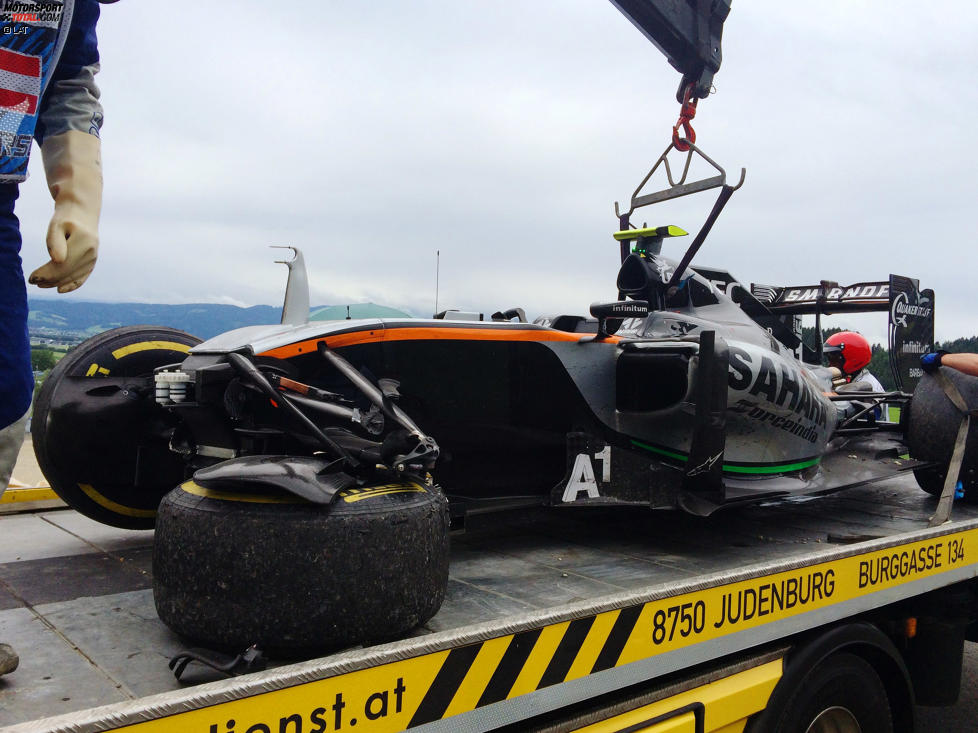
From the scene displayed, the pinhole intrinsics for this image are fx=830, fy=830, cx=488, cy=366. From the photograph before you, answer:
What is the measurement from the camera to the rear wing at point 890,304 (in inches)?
275

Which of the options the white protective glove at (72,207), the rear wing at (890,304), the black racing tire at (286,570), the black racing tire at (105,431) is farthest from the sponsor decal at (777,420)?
the white protective glove at (72,207)

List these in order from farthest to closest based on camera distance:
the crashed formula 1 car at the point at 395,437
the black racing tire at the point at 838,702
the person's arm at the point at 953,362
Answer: the person's arm at the point at 953,362 < the black racing tire at the point at 838,702 < the crashed formula 1 car at the point at 395,437

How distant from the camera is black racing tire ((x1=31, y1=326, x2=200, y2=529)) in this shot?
3.09 m

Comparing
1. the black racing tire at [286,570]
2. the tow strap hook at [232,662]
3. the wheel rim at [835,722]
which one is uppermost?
the black racing tire at [286,570]

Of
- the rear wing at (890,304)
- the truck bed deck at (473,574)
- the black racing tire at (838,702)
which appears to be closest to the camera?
the truck bed deck at (473,574)

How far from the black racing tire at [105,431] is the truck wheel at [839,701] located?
240cm

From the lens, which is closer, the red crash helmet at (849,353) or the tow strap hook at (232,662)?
the tow strap hook at (232,662)

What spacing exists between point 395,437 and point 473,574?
0.86 m

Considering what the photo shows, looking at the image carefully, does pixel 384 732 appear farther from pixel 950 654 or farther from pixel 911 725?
pixel 950 654

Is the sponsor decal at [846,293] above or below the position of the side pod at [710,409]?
above

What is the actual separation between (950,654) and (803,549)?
0.84 m

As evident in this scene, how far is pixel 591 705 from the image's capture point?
2.31m

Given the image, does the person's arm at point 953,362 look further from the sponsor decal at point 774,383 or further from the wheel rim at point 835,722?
the wheel rim at point 835,722

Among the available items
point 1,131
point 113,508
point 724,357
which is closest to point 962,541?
point 724,357
